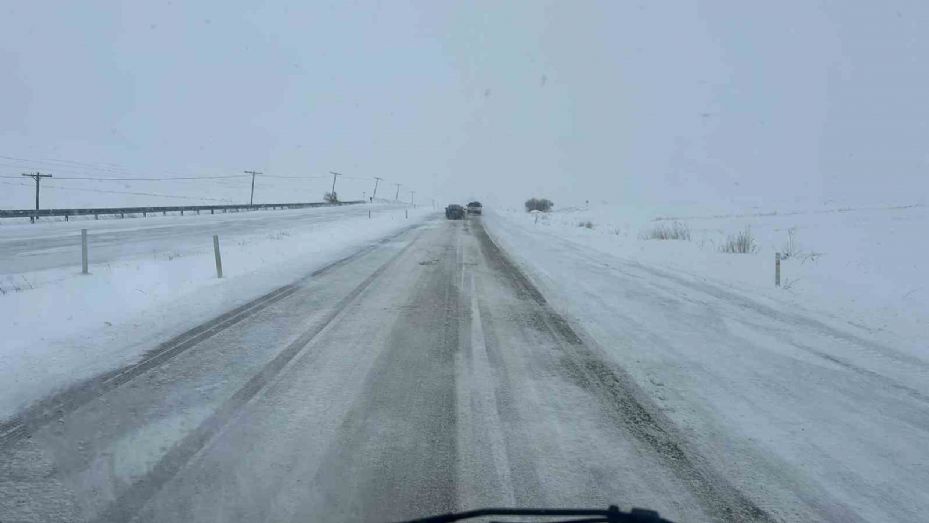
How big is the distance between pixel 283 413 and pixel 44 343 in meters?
4.24

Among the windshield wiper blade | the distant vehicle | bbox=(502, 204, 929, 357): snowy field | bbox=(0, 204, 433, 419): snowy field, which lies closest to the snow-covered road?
the windshield wiper blade

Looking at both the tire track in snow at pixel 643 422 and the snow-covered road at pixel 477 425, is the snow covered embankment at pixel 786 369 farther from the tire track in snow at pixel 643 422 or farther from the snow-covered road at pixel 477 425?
the tire track in snow at pixel 643 422

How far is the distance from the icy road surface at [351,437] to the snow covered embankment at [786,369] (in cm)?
43

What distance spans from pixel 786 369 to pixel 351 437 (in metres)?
4.92

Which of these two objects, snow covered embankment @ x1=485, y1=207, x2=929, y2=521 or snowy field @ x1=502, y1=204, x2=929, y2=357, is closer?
snow covered embankment @ x1=485, y1=207, x2=929, y2=521

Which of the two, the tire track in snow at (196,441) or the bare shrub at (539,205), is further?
the bare shrub at (539,205)

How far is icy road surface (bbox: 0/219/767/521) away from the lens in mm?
3703

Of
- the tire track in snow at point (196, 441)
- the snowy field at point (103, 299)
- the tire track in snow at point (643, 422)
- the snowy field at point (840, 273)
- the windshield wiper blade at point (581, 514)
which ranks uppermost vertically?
the snowy field at point (840, 273)

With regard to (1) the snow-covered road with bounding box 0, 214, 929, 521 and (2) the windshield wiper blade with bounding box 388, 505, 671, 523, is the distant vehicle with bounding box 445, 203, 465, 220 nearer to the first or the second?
(1) the snow-covered road with bounding box 0, 214, 929, 521

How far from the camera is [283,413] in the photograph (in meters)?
5.10

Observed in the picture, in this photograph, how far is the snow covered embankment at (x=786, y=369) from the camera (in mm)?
4160

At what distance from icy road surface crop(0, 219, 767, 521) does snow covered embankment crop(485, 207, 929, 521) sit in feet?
1.43

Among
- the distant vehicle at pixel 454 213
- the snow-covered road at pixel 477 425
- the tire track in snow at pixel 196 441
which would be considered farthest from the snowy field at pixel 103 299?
the distant vehicle at pixel 454 213

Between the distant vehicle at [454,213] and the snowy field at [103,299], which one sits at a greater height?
the distant vehicle at [454,213]
